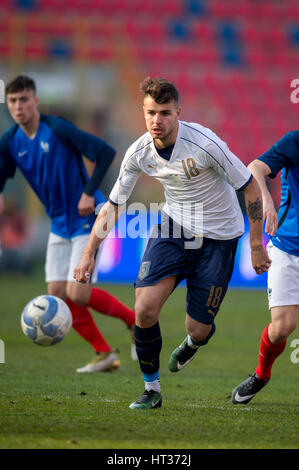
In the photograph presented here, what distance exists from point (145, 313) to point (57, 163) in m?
2.48

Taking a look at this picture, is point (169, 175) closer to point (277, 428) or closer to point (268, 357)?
point (268, 357)

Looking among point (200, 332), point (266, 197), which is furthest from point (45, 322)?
point (266, 197)

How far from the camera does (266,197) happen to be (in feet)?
16.1

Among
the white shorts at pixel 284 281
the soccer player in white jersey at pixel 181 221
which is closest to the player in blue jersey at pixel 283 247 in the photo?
the white shorts at pixel 284 281

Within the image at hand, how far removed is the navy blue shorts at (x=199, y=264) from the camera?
5.16 m

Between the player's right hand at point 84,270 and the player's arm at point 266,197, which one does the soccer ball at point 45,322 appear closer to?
the player's right hand at point 84,270

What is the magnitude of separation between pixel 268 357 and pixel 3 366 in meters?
2.88

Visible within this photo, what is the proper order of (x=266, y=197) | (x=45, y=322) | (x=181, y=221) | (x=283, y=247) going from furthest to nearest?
(x=45, y=322), (x=181, y=221), (x=283, y=247), (x=266, y=197)

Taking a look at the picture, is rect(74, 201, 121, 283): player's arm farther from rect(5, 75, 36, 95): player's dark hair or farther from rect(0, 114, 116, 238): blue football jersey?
rect(5, 75, 36, 95): player's dark hair

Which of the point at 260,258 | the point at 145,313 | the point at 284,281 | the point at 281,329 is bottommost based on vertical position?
the point at 281,329

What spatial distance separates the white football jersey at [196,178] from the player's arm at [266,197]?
0.29ft

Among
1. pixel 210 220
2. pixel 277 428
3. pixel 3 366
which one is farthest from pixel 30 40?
pixel 277 428

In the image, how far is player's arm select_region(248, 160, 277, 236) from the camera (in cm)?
475

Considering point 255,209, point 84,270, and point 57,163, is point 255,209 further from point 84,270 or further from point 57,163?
point 57,163
